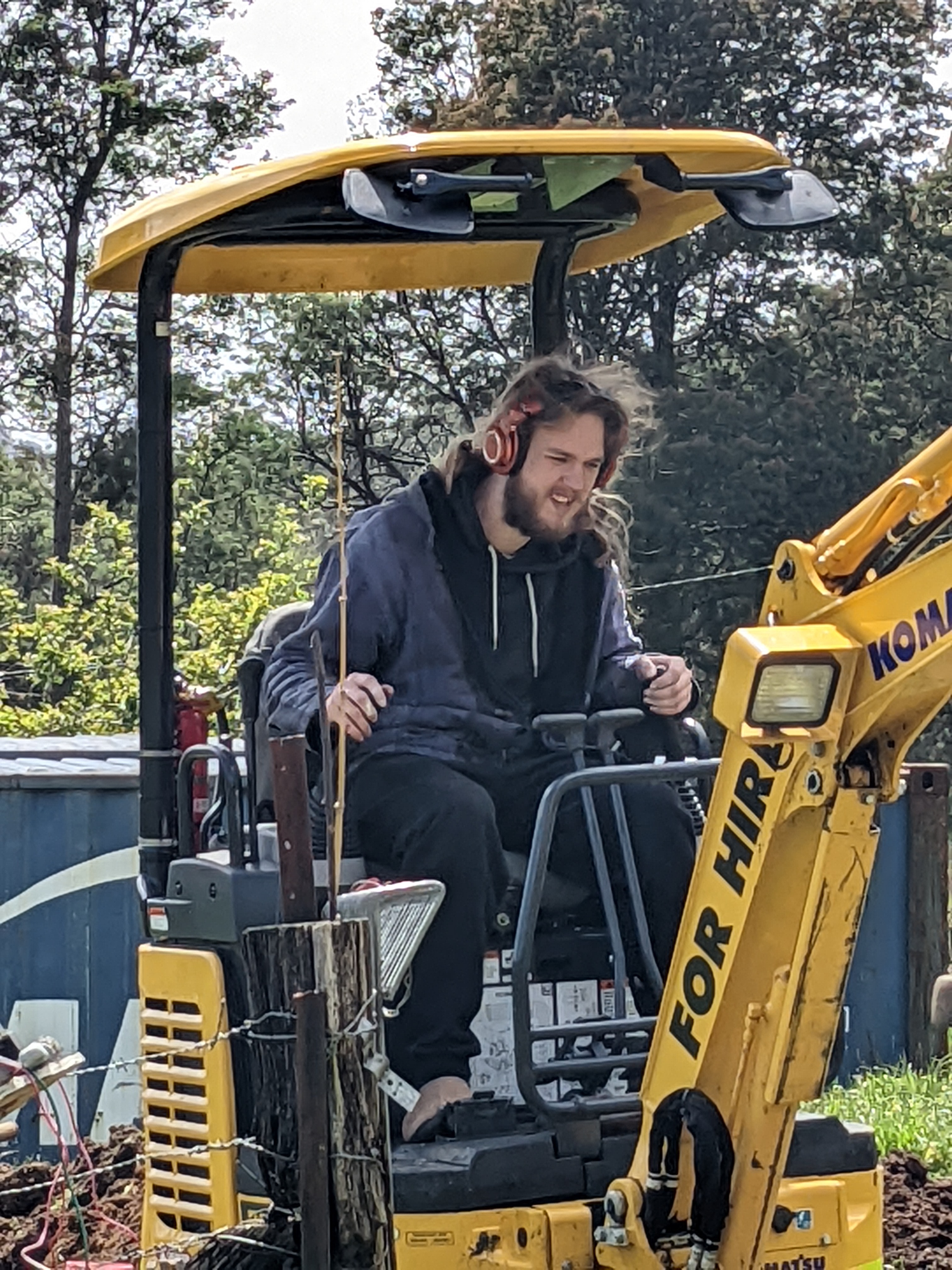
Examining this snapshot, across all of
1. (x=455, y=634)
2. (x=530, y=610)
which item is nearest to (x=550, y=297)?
(x=530, y=610)

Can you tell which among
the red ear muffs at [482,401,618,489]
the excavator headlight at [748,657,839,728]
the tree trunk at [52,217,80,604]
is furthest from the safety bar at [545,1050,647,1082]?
the tree trunk at [52,217,80,604]

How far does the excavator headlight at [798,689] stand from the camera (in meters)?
3.61

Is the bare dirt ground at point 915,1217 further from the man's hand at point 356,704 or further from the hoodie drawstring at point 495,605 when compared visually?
the man's hand at point 356,704

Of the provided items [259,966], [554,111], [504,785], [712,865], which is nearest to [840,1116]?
[504,785]

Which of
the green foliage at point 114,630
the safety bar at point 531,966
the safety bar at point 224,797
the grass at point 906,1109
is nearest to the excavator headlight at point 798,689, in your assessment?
the safety bar at point 531,966

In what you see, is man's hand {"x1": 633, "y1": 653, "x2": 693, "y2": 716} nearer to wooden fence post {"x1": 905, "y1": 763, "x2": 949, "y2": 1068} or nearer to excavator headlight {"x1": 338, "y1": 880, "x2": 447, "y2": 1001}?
excavator headlight {"x1": 338, "y1": 880, "x2": 447, "y2": 1001}

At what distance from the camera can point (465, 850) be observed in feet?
13.9

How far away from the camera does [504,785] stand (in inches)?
181

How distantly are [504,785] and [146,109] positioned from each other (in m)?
20.3

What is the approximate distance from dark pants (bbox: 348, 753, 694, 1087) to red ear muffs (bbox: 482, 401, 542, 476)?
25.5 inches

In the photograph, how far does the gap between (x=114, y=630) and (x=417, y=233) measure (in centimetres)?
1335

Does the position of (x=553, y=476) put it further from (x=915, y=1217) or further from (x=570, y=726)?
(x=915, y=1217)

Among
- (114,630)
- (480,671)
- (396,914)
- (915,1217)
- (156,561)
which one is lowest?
(915,1217)

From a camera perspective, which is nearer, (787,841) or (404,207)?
(787,841)
